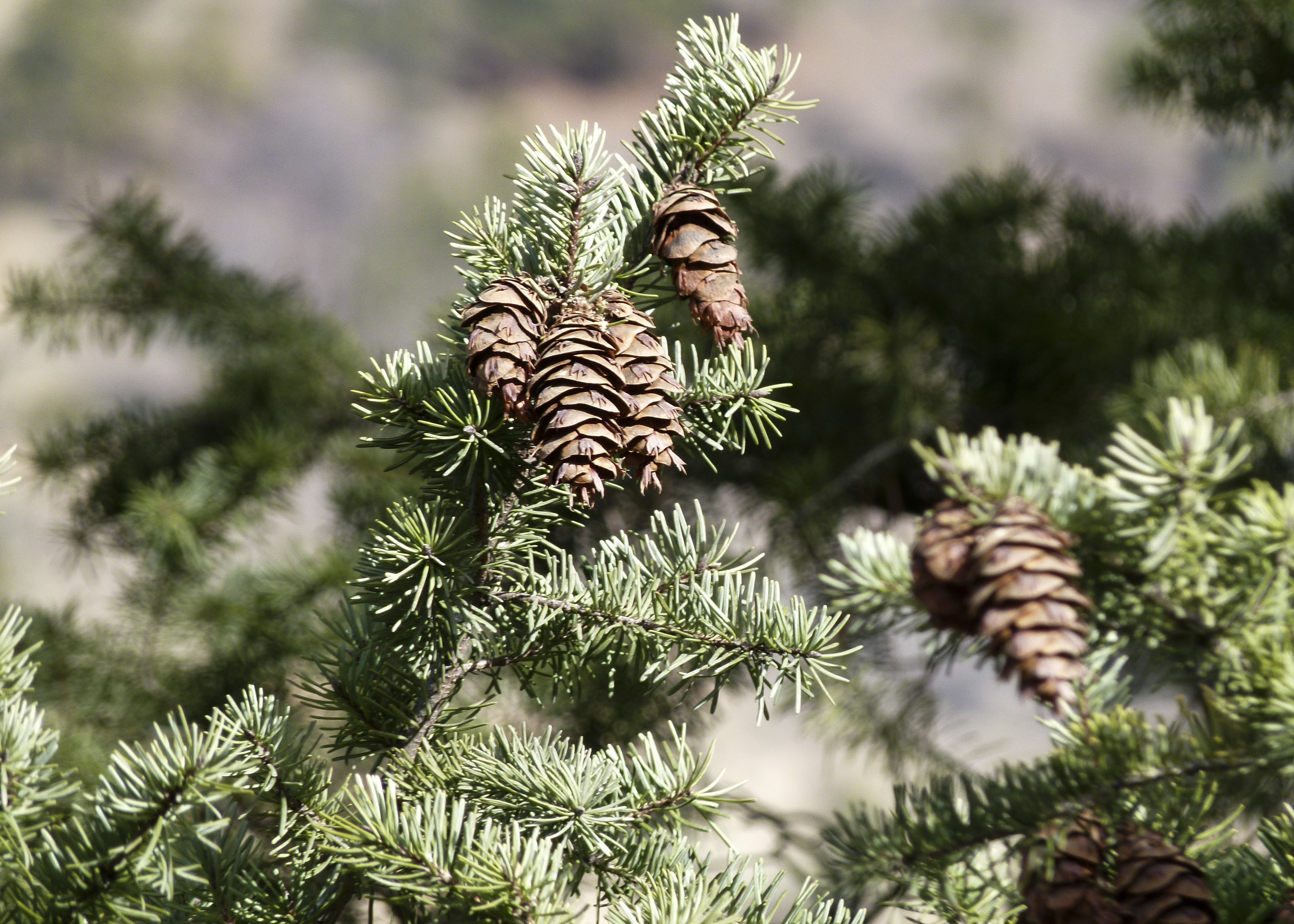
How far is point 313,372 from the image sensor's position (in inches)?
29.3

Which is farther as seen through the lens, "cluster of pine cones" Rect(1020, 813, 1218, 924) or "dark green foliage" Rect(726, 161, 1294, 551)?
"dark green foliage" Rect(726, 161, 1294, 551)

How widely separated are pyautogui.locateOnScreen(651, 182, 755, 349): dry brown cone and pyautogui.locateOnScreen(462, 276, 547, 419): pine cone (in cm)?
4

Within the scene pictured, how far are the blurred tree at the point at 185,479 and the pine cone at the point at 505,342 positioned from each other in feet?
1.34

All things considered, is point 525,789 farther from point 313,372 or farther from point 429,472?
point 313,372

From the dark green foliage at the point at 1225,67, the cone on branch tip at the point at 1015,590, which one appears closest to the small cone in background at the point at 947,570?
the cone on branch tip at the point at 1015,590

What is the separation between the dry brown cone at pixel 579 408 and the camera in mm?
202

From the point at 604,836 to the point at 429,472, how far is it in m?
0.09

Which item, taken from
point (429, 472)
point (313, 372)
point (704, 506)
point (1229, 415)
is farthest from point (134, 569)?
point (1229, 415)

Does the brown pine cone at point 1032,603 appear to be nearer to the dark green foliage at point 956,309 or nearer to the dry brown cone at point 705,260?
the dry brown cone at point 705,260

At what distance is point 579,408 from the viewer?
0.66ft

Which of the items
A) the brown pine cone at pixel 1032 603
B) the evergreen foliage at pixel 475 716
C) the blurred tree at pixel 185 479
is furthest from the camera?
the blurred tree at pixel 185 479

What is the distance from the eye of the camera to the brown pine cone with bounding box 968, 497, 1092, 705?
0.94 feet

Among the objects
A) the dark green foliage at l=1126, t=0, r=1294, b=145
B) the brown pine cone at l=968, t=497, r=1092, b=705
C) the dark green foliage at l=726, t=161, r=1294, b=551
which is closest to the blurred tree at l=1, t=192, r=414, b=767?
the dark green foliage at l=726, t=161, r=1294, b=551

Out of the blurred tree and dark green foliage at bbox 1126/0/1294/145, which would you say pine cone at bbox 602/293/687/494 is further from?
dark green foliage at bbox 1126/0/1294/145
